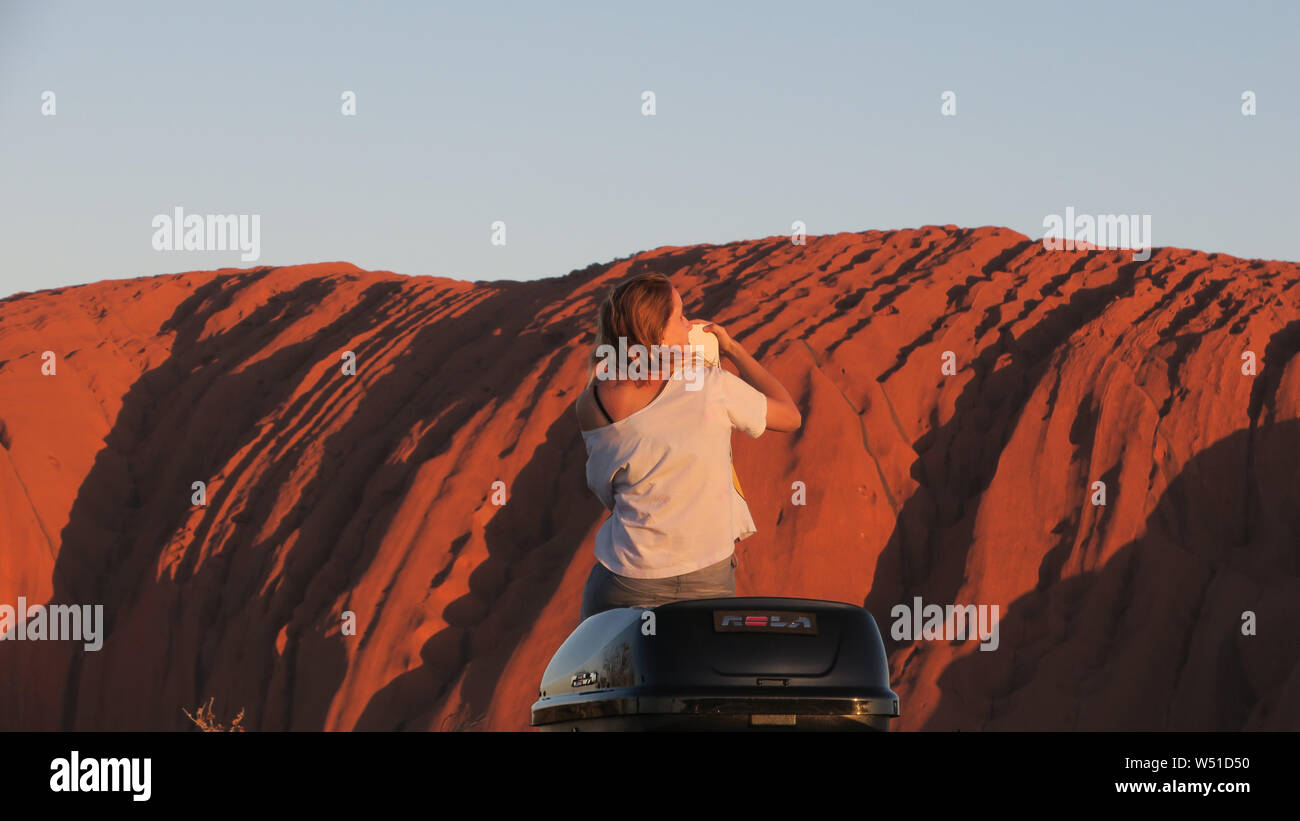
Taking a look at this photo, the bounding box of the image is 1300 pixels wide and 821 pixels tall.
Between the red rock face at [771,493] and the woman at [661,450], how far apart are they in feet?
43.7

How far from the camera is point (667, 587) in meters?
4.12

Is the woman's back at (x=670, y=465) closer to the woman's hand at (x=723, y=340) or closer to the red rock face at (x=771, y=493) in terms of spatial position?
the woman's hand at (x=723, y=340)

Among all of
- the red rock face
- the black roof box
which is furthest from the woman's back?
the red rock face

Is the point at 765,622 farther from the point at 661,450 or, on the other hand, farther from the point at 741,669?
the point at 661,450

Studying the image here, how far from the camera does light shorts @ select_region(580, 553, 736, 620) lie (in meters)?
4.12

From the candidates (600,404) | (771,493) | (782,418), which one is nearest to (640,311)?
(600,404)

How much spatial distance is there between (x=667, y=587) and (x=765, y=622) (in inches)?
17.0

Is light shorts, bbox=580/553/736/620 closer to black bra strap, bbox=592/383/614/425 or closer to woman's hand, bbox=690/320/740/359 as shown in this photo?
black bra strap, bbox=592/383/614/425

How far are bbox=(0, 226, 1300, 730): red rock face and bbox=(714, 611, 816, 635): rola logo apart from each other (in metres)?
13.4

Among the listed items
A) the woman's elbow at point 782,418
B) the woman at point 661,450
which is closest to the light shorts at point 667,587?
the woman at point 661,450

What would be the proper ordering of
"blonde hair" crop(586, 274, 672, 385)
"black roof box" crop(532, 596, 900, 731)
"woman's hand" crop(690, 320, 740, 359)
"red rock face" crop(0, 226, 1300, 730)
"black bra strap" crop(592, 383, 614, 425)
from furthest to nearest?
"red rock face" crop(0, 226, 1300, 730) → "woman's hand" crop(690, 320, 740, 359) → "black bra strap" crop(592, 383, 614, 425) → "blonde hair" crop(586, 274, 672, 385) → "black roof box" crop(532, 596, 900, 731)

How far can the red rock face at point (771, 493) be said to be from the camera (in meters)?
17.9
